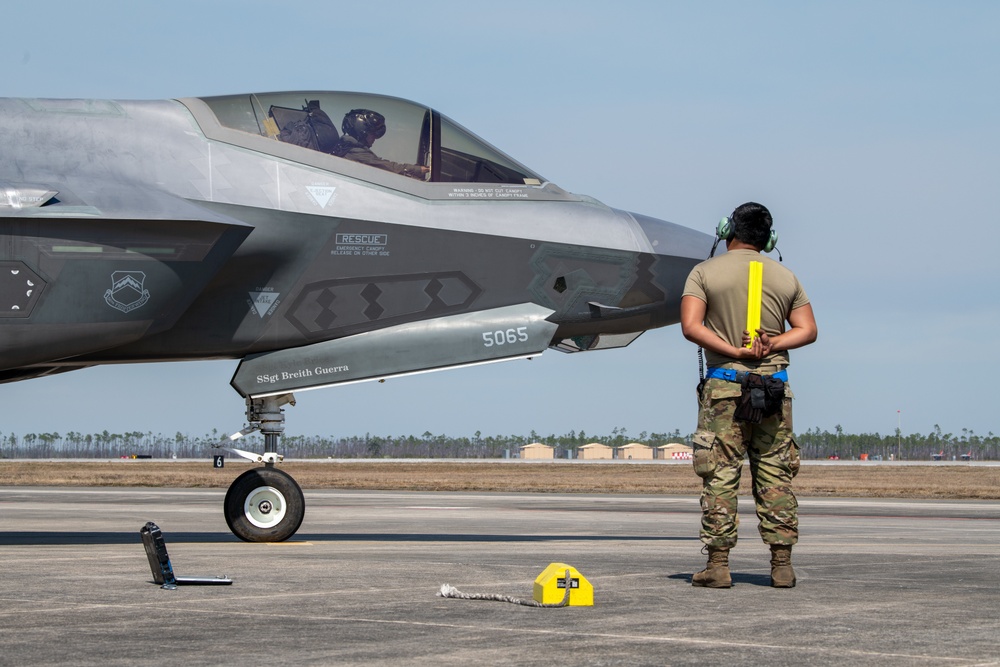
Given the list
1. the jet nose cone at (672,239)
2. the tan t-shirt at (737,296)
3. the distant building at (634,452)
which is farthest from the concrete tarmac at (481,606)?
the distant building at (634,452)

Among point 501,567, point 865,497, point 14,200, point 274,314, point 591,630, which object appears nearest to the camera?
point 591,630

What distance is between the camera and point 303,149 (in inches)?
510

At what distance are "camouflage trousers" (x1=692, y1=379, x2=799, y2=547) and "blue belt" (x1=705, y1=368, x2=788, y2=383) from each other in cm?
4

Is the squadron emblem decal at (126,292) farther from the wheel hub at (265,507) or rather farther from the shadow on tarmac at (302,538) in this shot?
the shadow on tarmac at (302,538)

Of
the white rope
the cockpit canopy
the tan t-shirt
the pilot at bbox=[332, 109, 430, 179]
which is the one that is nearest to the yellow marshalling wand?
the tan t-shirt

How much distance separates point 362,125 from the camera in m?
13.1

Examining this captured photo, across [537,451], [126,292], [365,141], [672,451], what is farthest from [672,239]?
[537,451]

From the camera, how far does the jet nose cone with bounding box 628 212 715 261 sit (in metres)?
13.4

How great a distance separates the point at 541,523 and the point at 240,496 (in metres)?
8.57

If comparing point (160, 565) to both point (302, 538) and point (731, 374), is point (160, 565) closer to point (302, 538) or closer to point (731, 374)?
point (731, 374)

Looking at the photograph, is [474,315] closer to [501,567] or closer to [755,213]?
[501,567]

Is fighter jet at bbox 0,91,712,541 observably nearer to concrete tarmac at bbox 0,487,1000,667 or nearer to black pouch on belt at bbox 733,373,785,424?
concrete tarmac at bbox 0,487,1000,667

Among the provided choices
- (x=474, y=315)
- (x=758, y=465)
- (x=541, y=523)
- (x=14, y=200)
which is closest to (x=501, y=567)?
(x=758, y=465)

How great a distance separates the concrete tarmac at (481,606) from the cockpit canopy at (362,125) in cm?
408
